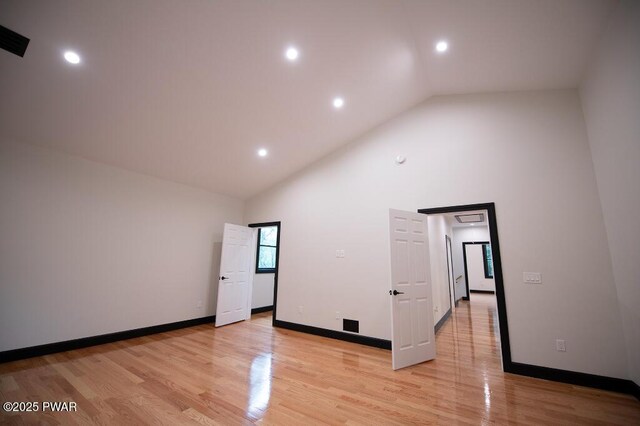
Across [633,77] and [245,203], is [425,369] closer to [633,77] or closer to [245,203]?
[633,77]

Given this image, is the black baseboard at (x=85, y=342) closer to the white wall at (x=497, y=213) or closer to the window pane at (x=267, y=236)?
the white wall at (x=497, y=213)

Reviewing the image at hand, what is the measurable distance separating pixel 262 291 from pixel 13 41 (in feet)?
19.9

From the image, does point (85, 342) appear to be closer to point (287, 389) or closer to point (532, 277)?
point (287, 389)

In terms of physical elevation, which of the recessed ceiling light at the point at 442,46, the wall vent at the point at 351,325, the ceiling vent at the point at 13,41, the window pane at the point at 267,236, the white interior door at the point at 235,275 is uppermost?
the recessed ceiling light at the point at 442,46

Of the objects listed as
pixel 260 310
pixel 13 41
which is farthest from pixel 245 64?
pixel 260 310

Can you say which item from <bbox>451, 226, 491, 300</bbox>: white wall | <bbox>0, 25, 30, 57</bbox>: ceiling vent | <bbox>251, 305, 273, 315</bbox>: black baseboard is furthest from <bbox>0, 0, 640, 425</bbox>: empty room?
<bbox>451, 226, 491, 300</bbox>: white wall

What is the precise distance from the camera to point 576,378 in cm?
281

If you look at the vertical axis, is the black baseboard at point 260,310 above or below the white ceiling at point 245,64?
below

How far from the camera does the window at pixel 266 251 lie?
6.97 meters

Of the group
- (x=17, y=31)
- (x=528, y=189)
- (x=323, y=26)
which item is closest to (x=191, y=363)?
(x=17, y=31)

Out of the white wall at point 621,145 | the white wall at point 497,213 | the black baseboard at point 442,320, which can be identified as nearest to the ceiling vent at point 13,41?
the white wall at point 497,213

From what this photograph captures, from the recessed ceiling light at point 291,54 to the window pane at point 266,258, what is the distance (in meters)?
5.16

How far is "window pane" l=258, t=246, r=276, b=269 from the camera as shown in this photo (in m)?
7.02

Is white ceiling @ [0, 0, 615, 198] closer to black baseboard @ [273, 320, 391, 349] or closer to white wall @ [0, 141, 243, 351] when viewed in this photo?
white wall @ [0, 141, 243, 351]
